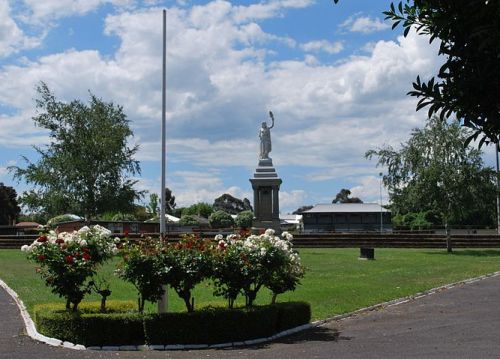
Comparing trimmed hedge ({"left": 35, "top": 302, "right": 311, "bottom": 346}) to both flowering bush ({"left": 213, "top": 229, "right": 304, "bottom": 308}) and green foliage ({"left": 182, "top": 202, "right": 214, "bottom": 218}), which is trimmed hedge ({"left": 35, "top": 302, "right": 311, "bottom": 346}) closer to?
flowering bush ({"left": 213, "top": 229, "right": 304, "bottom": 308})

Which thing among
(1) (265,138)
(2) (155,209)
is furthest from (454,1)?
(2) (155,209)

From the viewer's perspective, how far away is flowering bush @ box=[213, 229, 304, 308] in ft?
42.0

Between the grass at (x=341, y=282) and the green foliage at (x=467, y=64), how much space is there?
414 inches

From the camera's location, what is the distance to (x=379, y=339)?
40.6 ft

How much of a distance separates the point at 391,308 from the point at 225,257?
19.7 ft

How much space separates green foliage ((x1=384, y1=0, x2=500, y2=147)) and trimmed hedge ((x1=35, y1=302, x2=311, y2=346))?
8.89m

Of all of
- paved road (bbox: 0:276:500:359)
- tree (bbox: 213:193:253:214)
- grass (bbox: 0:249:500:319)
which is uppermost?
tree (bbox: 213:193:253:214)

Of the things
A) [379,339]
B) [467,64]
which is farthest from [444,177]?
[467,64]

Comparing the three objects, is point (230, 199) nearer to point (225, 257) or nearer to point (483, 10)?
point (225, 257)

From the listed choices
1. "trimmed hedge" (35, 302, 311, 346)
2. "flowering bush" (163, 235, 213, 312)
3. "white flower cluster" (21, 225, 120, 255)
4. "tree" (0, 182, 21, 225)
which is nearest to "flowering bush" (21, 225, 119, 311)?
"white flower cluster" (21, 225, 120, 255)

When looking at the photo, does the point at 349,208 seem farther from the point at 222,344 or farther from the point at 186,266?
the point at 186,266

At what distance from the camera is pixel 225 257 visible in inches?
502

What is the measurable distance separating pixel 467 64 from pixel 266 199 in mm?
43213

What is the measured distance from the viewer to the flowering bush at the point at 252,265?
12.8 metres
